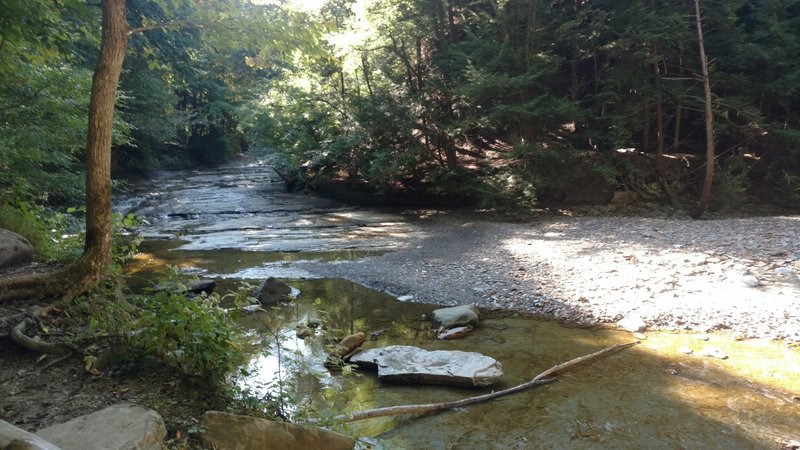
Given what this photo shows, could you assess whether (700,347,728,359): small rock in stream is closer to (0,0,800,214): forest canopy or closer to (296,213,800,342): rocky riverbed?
(296,213,800,342): rocky riverbed

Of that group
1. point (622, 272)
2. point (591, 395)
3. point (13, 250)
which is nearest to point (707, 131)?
point (622, 272)

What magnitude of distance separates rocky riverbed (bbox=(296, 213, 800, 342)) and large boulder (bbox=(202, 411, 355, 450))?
522 cm

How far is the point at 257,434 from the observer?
11.4 ft

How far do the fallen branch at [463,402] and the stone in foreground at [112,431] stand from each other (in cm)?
118

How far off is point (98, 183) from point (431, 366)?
13.9 ft

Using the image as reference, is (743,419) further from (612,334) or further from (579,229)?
(579,229)

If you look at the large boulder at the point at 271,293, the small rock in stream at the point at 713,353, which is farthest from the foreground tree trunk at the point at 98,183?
the small rock in stream at the point at 713,353

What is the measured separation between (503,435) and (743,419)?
92.5 inches

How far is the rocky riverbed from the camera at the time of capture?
727 centimetres

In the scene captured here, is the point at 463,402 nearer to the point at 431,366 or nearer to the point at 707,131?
the point at 431,366

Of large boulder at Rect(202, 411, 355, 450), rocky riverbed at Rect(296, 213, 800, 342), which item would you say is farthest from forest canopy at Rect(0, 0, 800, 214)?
large boulder at Rect(202, 411, 355, 450)

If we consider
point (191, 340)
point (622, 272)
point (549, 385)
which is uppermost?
point (191, 340)

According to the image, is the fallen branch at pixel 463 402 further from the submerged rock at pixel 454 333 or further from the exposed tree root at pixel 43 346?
the exposed tree root at pixel 43 346

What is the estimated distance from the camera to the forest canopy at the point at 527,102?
1131cm
